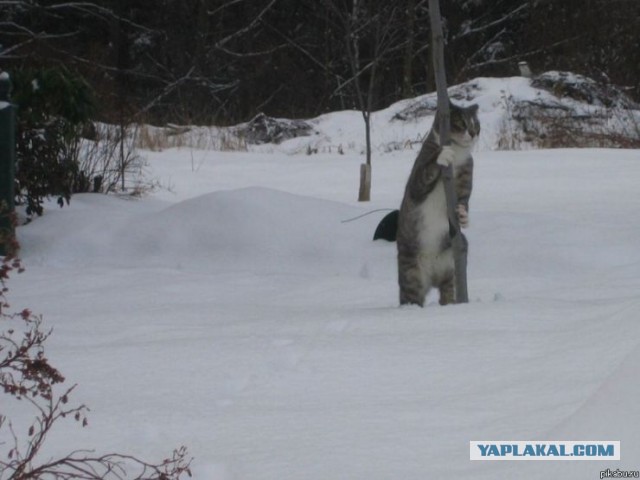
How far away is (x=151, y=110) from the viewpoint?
22406 mm

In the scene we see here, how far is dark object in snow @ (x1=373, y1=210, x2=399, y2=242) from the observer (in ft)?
23.9

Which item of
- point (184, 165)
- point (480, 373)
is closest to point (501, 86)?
point (184, 165)

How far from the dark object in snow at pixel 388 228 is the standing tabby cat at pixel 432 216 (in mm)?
2052

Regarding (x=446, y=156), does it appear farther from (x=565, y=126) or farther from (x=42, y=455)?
(x=565, y=126)

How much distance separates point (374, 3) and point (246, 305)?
605 inches

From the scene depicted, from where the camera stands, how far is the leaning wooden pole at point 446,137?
15.1 ft

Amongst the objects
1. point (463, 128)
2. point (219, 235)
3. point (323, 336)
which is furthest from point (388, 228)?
point (323, 336)

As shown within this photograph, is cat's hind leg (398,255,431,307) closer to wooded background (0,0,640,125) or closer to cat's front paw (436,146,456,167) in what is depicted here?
cat's front paw (436,146,456,167)

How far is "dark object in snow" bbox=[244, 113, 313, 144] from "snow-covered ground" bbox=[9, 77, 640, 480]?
314 inches

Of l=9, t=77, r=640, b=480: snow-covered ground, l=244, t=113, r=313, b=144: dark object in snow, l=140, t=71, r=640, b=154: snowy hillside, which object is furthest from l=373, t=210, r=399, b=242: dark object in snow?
l=244, t=113, r=313, b=144: dark object in snow

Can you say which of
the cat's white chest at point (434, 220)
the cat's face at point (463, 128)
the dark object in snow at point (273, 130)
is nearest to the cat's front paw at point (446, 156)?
the cat's white chest at point (434, 220)

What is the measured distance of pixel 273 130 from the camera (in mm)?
17266

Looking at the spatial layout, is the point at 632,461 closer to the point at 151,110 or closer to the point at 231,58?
the point at 151,110

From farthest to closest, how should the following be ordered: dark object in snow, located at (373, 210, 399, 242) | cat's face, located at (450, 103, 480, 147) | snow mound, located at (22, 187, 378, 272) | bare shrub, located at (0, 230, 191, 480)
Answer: snow mound, located at (22, 187, 378, 272) < dark object in snow, located at (373, 210, 399, 242) < cat's face, located at (450, 103, 480, 147) < bare shrub, located at (0, 230, 191, 480)
